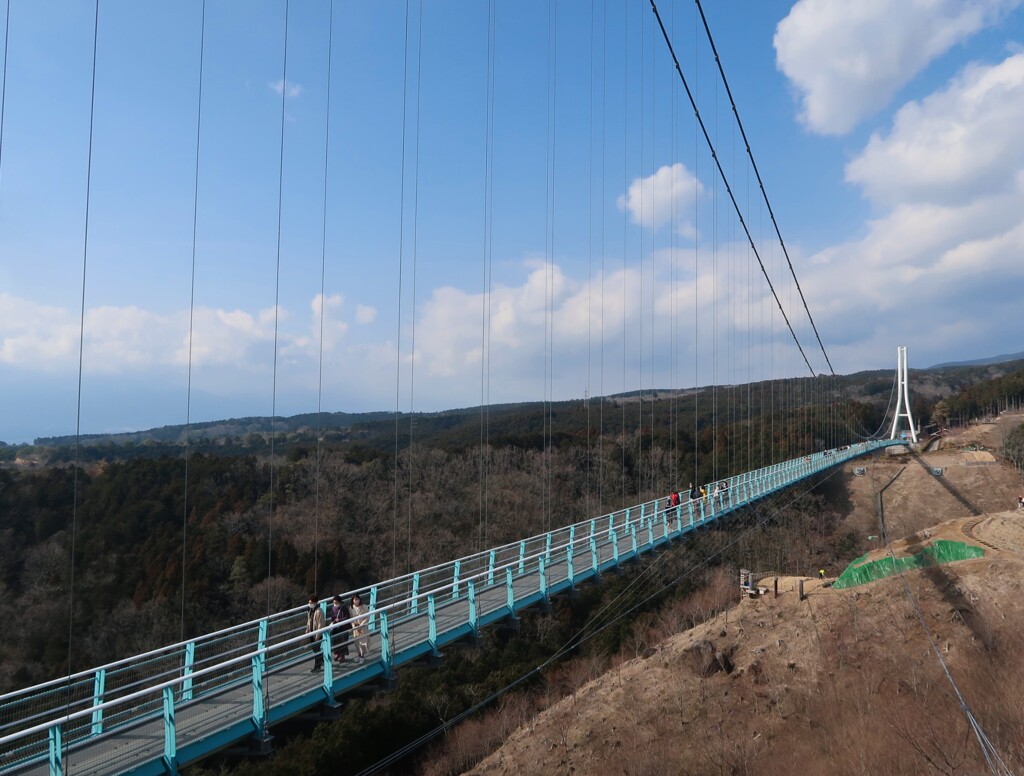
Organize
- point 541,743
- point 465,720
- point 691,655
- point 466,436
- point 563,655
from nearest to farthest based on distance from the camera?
point 541,743, point 691,655, point 465,720, point 563,655, point 466,436

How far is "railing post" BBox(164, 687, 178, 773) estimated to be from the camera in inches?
246

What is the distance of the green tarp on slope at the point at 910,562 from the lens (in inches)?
913

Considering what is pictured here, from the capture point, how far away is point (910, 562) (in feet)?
79.7

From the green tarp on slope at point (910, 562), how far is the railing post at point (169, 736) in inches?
884

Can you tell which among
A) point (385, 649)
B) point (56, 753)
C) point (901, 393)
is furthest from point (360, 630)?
point (901, 393)

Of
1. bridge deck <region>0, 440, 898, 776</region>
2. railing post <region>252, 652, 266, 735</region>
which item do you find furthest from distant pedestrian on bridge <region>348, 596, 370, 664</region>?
railing post <region>252, 652, 266, 735</region>

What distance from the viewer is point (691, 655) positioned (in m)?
21.7

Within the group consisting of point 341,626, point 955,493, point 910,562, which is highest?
point 341,626

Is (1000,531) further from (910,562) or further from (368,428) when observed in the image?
(368,428)

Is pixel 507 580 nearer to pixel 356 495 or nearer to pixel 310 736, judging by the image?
pixel 310 736

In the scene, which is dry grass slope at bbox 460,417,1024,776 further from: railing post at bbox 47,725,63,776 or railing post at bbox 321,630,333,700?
railing post at bbox 47,725,63,776

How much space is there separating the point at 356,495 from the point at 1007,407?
3492 inches

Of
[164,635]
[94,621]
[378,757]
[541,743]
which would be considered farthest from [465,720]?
[94,621]

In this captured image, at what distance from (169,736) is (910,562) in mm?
24244
